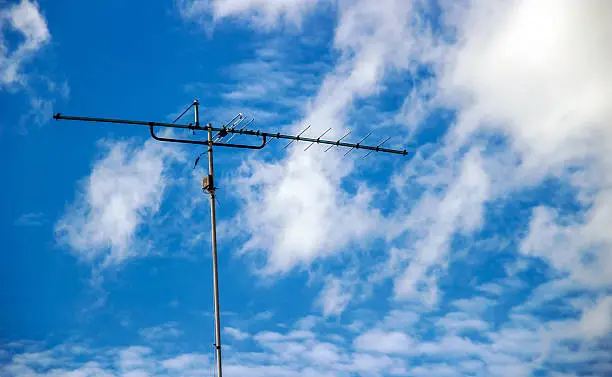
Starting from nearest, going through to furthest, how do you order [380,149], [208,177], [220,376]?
[220,376]
[208,177]
[380,149]

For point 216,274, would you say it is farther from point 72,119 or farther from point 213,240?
point 72,119

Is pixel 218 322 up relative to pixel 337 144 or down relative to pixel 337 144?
down

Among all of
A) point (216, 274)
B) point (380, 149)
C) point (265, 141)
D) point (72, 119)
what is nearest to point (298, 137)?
point (265, 141)

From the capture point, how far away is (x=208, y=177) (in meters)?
29.7

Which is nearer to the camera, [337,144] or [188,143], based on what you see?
[188,143]

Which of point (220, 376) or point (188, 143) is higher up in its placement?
point (188, 143)

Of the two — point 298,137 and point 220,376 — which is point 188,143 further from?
point 220,376

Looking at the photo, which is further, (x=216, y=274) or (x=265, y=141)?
(x=265, y=141)

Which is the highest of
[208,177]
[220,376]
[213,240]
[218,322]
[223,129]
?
[223,129]

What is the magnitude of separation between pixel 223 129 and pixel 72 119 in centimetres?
551

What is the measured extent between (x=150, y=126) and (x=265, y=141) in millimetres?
4634

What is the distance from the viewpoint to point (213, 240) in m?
29.0

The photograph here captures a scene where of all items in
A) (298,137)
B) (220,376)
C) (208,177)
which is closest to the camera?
(220,376)

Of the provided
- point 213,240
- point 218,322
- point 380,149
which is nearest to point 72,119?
point 213,240
